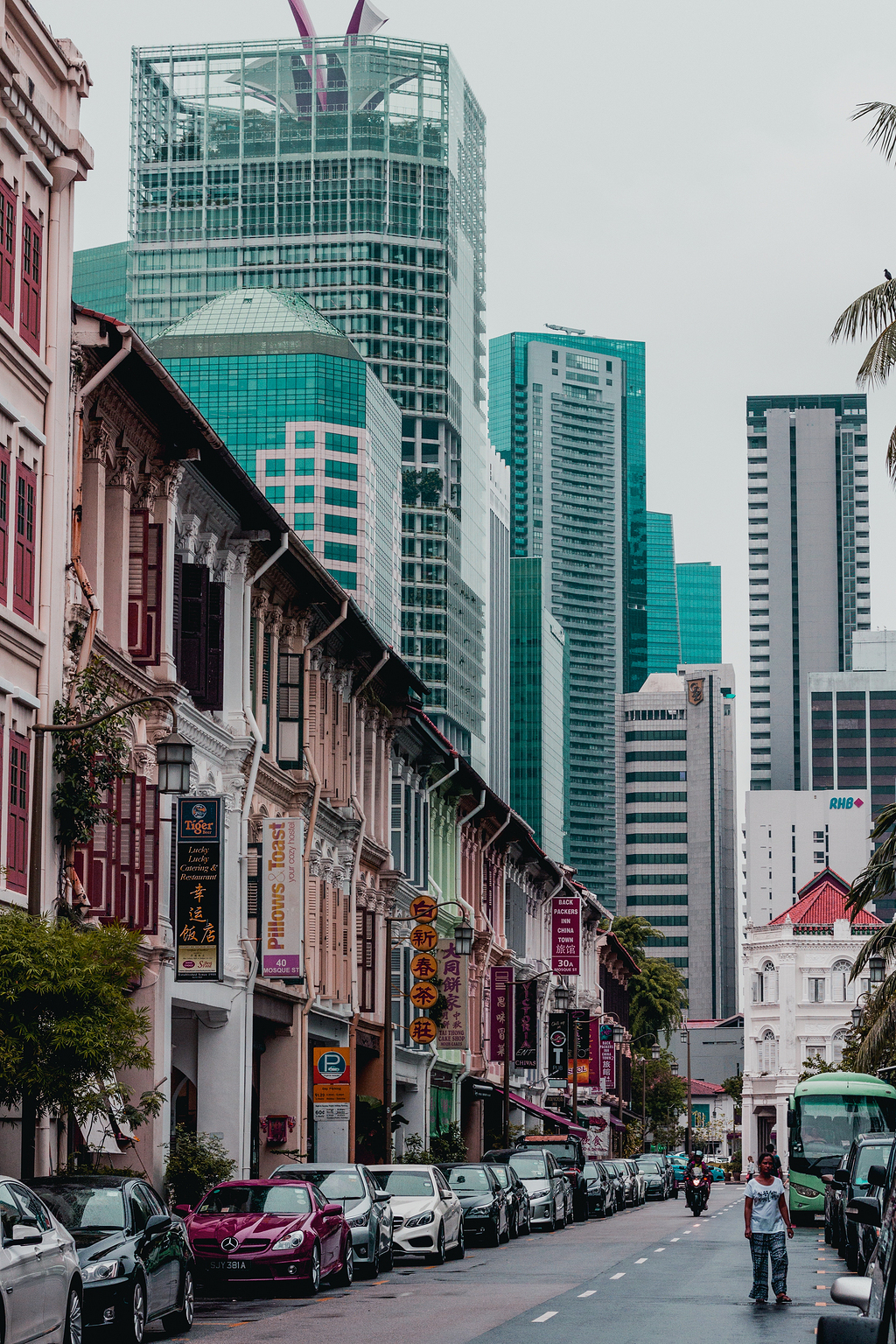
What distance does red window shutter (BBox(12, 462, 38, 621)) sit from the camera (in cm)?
2578

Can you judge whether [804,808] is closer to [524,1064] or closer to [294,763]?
[524,1064]

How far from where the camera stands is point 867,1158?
29.6 meters

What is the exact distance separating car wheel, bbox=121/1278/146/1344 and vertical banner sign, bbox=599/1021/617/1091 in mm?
72551

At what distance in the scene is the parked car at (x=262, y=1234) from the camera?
79.0 feet

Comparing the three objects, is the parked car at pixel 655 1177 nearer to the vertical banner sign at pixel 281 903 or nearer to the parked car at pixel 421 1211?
the vertical banner sign at pixel 281 903

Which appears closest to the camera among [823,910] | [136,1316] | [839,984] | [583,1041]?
[136,1316]

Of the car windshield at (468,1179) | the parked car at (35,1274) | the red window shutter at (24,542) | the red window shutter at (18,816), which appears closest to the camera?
the parked car at (35,1274)

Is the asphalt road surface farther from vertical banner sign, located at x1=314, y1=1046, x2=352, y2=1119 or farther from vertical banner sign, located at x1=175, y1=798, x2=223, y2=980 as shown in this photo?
vertical banner sign, located at x1=175, y1=798, x2=223, y2=980

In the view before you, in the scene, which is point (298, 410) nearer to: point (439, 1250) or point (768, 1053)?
point (768, 1053)

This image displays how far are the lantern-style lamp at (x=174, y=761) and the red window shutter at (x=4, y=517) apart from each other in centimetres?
394

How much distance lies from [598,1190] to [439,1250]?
2591 centimetres

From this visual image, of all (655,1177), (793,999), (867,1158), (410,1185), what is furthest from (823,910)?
(867,1158)

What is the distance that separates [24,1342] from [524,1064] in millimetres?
56045

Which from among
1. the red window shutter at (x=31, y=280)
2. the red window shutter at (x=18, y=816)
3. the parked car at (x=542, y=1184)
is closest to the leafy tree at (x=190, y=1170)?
the red window shutter at (x=18, y=816)
